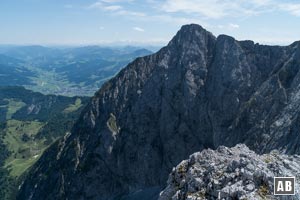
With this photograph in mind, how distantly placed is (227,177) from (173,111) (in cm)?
12751

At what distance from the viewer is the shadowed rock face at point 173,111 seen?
450 feet

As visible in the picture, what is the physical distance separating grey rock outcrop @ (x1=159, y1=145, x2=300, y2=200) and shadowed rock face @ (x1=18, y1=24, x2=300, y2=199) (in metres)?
80.9

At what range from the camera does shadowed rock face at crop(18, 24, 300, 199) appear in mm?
137125

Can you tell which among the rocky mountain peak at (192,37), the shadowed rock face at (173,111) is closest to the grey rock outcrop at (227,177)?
the shadowed rock face at (173,111)

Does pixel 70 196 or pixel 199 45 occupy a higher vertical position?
pixel 199 45

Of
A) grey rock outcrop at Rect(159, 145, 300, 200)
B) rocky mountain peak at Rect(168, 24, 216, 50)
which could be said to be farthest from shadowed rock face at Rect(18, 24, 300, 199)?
grey rock outcrop at Rect(159, 145, 300, 200)

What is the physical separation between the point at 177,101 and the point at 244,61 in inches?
1196

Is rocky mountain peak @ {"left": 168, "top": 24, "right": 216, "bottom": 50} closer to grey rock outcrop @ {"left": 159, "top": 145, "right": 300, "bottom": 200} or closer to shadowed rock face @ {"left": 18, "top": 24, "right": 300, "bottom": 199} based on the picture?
shadowed rock face @ {"left": 18, "top": 24, "right": 300, "bottom": 199}

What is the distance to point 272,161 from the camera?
133 ft

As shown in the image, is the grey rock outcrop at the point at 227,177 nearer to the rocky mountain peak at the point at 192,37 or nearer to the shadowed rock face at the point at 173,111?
the shadowed rock face at the point at 173,111

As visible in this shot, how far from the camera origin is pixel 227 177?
37281mm

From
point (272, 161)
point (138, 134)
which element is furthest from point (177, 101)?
point (272, 161)

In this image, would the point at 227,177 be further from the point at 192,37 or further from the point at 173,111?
the point at 192,37

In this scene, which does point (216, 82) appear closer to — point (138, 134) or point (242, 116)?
point (242, 116)
